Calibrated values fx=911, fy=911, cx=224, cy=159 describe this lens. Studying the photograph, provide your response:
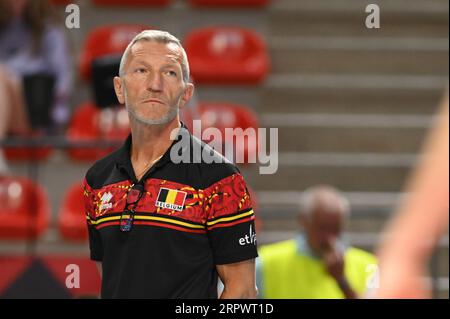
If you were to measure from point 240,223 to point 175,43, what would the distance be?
366 millimetres

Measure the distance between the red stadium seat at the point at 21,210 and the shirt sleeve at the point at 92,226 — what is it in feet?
10.2

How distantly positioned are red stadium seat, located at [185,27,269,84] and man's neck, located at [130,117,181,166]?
3995mm

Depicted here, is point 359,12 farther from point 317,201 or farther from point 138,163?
point 138,163

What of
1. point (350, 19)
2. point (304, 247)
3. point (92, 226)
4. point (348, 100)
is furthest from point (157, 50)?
point (350, 19)

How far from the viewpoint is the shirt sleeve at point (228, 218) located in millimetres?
1662

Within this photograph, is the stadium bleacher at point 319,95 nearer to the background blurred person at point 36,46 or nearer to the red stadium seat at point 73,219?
the red stadium seat at point 73,219

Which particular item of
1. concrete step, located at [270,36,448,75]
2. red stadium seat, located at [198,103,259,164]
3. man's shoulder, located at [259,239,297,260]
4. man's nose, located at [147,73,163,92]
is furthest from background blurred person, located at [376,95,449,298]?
concrete step, located at [270,36,448,75]

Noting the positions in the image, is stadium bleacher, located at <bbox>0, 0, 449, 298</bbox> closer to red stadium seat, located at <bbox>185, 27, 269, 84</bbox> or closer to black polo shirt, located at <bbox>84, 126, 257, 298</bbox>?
red stadium seat, located at <bbox>185, 27, 269, 84</bbox>

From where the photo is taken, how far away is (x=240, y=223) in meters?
1.71

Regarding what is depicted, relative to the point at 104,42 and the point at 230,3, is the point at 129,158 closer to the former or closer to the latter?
the point at 104,42

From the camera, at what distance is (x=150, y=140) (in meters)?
1.68

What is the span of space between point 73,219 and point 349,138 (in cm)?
187
